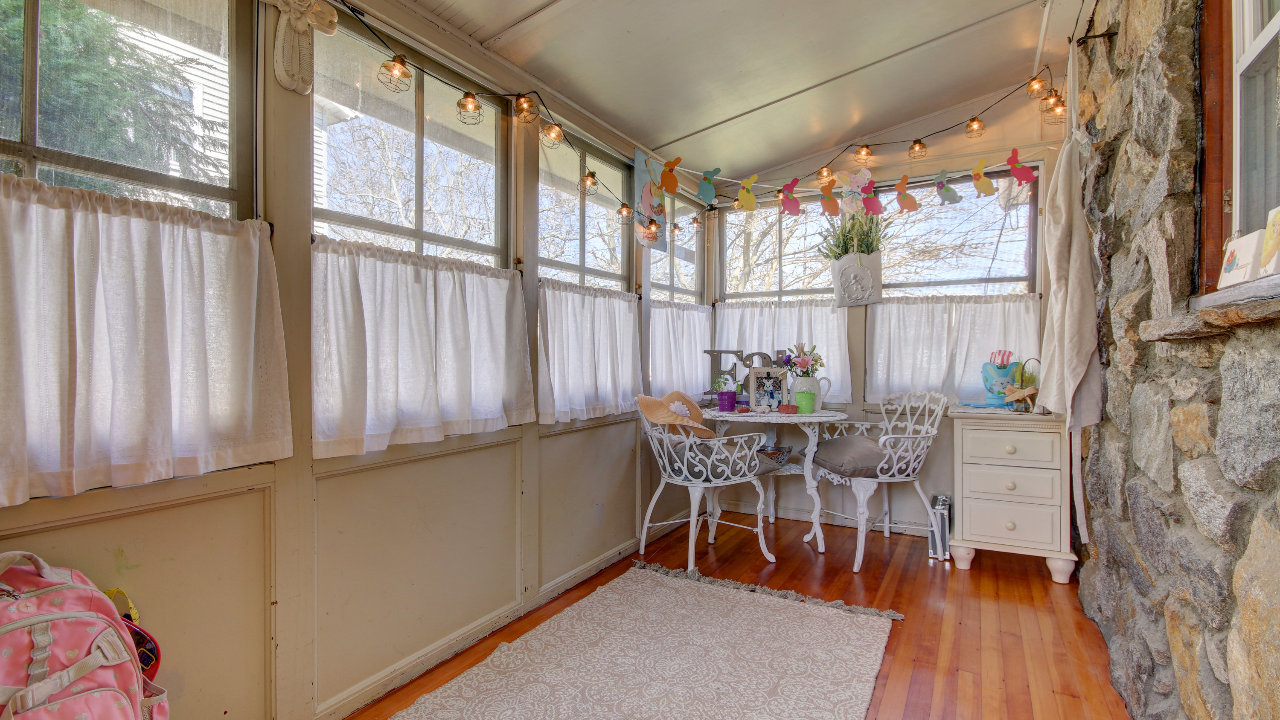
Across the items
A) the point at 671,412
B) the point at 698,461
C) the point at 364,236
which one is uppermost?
the point at 364,236

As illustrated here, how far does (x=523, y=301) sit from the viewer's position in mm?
2504

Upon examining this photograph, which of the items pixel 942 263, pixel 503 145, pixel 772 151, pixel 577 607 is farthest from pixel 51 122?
pixel 942 263

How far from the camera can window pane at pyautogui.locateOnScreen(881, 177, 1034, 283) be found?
346cm

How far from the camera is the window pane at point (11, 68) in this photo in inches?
48.3

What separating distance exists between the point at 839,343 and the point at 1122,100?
6.55ft

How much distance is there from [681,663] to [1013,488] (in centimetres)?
200

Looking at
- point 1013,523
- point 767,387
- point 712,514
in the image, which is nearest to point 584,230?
point 767,387

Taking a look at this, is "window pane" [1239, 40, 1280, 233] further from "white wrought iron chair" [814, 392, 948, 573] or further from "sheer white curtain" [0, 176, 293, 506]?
"sheer white curtain" [0, 176, 293, 506]

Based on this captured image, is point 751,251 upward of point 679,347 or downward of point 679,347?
upward

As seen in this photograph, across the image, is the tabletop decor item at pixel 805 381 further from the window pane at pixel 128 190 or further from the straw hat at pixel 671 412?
the window pane at pixel 128 190

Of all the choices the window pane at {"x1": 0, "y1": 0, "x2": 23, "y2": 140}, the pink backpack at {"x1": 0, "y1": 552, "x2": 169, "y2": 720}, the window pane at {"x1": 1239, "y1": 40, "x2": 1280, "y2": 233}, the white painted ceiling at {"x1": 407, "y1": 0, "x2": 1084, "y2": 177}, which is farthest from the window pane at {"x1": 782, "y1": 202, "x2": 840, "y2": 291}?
the pink backpack at {"x1": 0, "y1": 552, "x2": 169, "y2": 720}

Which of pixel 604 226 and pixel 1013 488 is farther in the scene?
pixel 604 226

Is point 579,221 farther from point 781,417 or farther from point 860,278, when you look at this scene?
point 860,278

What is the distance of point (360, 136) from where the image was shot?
193cm
